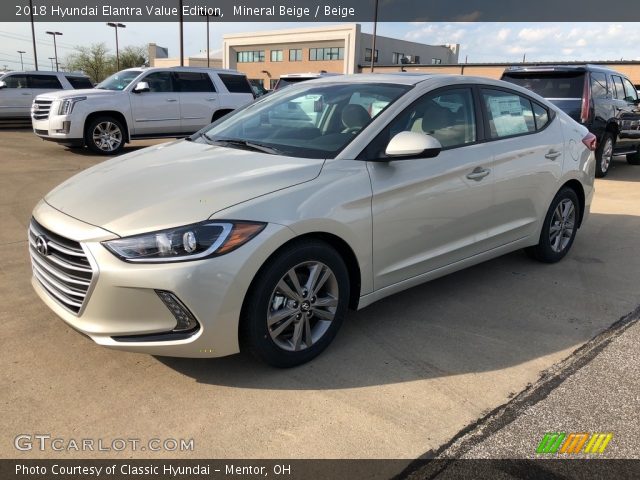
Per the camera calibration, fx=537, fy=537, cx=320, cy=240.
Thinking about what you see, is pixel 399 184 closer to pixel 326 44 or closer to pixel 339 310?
pixel 339 310

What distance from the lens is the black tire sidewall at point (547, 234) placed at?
190 inches

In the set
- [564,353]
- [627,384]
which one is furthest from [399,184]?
[627,384]

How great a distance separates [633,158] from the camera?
12.6 metres

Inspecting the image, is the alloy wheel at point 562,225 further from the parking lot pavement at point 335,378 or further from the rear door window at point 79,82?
the rear door window at point 79,82

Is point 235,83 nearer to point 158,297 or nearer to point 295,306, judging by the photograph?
point 295,306

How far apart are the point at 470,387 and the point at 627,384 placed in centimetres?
92

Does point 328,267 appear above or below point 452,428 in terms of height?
above

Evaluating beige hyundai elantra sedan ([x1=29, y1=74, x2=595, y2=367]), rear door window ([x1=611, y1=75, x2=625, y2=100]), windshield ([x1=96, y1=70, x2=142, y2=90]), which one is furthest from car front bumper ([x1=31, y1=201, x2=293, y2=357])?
windshield ([x1=96, y1=70, x2=142, y2=90])

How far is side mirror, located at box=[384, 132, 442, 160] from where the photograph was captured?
3.17 m

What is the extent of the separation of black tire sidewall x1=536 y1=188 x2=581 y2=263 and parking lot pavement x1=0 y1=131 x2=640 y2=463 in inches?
17.3

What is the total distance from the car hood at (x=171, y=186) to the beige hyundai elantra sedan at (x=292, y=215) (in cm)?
1

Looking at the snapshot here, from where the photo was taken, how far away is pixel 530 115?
4629 mm

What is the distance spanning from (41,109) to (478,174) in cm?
1080

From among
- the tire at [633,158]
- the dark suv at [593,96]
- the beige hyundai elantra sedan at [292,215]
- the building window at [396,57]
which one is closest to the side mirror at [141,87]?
the dark suv at [593,96]
